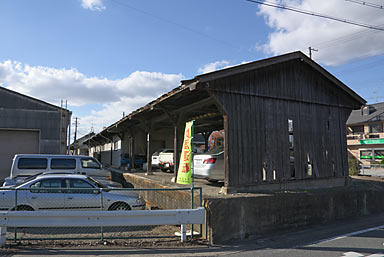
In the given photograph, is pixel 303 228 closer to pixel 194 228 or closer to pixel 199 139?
pixel 194 228

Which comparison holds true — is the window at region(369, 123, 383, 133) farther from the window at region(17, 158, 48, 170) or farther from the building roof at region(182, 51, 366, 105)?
the window at region(17, 158, 48, 170)

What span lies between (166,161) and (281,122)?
811 centimetres

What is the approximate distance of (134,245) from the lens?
6215 mm

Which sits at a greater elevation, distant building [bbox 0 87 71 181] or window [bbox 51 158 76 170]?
distant building [bbox 0 87 71 181]

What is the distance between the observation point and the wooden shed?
877 centimetres

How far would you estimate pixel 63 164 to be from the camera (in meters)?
12.8

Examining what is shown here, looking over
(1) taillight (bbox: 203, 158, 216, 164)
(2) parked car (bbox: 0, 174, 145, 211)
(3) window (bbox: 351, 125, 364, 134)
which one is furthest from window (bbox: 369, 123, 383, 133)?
(2) parked car (bbox: 0, 174, 145, 211)

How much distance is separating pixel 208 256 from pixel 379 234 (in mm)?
4860

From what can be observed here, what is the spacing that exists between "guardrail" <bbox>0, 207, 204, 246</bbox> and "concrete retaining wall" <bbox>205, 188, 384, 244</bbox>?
612mm

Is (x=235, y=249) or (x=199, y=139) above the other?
(x=199, y=139)

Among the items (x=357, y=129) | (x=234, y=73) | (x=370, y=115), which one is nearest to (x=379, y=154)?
(x=357, y=129)

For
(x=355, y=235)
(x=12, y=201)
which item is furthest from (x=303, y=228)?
(x=12, y=201)

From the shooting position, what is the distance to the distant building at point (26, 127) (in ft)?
63.9

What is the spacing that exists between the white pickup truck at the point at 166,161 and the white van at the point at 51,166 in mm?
3643
